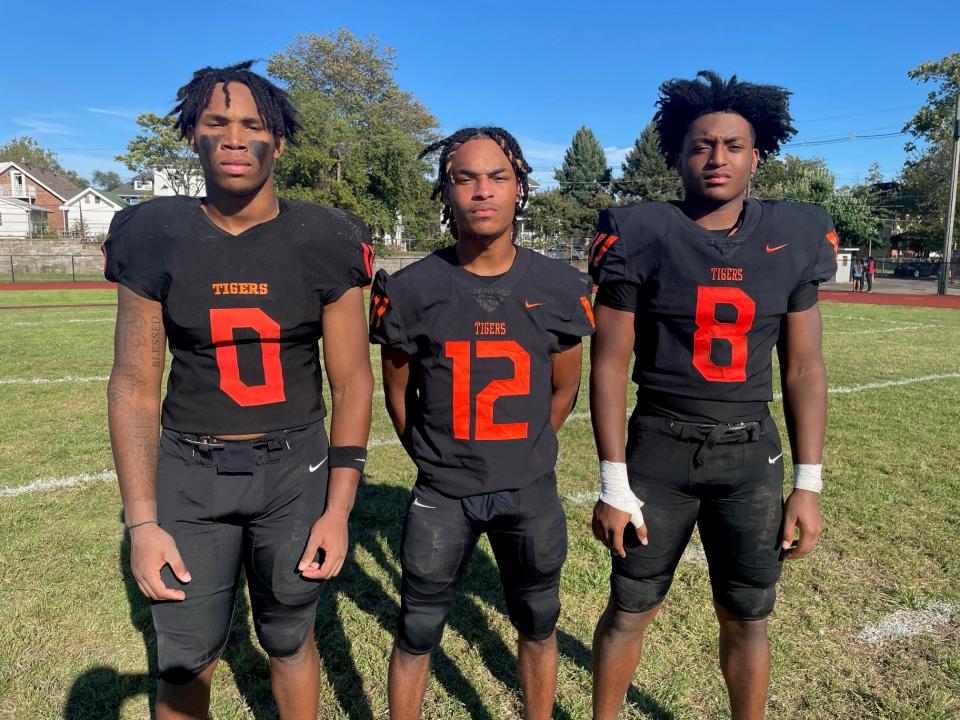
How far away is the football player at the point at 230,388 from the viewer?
1.89m

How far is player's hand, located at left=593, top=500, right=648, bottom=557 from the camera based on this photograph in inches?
84.6

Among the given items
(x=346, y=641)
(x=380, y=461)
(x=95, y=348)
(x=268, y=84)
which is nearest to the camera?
(x=268, y=84)

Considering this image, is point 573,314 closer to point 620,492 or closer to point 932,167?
point 620,492

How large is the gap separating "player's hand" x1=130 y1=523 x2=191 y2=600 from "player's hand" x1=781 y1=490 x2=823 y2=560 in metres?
1.85

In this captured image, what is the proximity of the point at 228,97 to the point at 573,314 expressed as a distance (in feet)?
4.09

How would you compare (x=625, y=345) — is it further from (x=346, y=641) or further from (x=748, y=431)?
(x=346, y=641)

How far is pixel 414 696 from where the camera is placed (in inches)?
87.0

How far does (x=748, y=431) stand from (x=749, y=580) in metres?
0.49

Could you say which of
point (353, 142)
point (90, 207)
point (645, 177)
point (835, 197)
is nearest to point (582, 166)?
point (645, 177)

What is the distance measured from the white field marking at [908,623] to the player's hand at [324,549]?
8.18 ft

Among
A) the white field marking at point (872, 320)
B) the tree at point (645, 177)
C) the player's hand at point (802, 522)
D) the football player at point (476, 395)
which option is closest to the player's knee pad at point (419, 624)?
the football player at point (476, 395)

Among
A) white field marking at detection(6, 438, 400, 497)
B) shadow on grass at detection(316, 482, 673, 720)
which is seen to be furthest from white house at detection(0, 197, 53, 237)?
shadow on grass at detection(316, 482, 673, 720)

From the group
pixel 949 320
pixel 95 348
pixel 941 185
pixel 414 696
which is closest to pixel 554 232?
pixel 941 185

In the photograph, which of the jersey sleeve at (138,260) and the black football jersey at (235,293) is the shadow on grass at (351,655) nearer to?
the black football jersey at (235,293)
